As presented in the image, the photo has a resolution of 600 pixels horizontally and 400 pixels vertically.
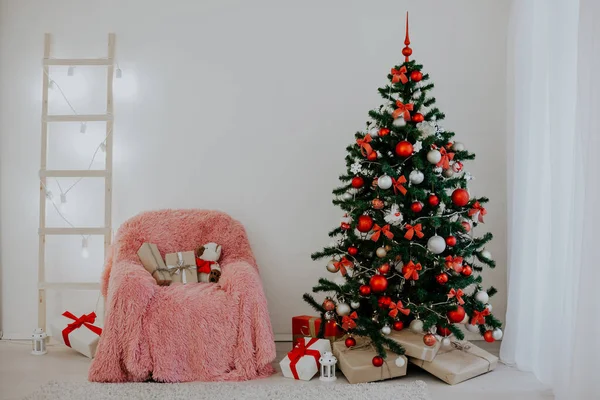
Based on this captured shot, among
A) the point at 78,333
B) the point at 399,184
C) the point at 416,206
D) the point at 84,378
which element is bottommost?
the point at 84,378

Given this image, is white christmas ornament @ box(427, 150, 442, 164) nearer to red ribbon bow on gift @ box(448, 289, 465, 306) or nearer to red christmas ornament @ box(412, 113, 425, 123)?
red christmas ornament @ box(412, 113, 425, 123)

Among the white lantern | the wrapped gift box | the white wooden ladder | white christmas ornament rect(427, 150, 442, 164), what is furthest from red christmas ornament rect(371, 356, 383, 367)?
the white lantern

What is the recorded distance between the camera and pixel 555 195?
2588 millimetres

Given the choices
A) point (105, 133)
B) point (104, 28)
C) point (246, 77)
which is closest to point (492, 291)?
point (246, 77)

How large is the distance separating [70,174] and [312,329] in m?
1.81

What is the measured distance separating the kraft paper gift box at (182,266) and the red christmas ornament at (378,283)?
3.53ft

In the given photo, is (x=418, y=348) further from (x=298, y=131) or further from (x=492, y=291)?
(x=298, y=131)

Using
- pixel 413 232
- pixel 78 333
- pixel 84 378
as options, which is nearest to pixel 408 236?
pixel 413 232

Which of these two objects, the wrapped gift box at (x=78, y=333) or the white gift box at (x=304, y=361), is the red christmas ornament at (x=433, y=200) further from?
the wrapped gift box at (x=78, y=333)

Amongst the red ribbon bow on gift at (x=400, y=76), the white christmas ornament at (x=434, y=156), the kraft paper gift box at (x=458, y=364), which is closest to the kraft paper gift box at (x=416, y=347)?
the kraft paper gift box at (x=458, y=364)

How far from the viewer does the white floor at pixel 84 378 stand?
98.0 inches

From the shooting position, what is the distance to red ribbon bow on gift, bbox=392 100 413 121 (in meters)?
2.71

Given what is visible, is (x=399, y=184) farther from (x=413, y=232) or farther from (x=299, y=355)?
(x=299, y=355)

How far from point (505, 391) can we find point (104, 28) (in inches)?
126
